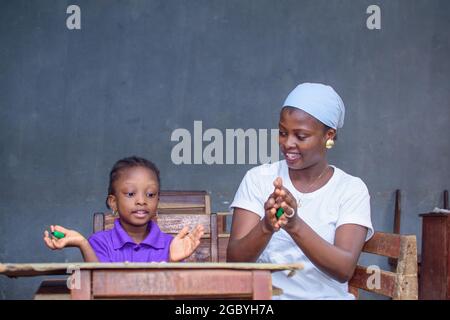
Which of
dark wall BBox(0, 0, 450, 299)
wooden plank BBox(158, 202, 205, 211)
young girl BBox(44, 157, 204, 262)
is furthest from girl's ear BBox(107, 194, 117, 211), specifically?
dark wall BBox(0, 0, 450, 299)

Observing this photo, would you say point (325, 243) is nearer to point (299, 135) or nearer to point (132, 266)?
point (299, 135)

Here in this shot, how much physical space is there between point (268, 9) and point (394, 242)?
14.7 feet

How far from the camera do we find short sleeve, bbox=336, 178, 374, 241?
9.88 ft

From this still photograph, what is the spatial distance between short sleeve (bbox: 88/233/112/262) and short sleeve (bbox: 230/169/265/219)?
0.58 metres

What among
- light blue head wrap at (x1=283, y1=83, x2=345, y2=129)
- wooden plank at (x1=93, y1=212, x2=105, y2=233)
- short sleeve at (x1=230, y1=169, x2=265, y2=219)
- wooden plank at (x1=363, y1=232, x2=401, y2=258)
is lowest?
wooden plank at (x1=363, y1=232, x2=401, y2=258)

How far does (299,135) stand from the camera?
A: 306 centimetres

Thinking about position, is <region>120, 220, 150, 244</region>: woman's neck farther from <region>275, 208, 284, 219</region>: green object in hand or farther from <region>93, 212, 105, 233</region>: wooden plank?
<region>275, 208, 284, 219</region>: green object in hand

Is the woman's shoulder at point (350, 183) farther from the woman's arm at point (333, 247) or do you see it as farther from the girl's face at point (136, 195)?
the girl's face at point (136, 195)

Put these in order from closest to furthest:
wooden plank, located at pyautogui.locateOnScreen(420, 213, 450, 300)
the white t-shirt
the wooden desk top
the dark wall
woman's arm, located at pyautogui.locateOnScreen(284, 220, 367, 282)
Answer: the wooden desk top → woman's arm, located at pyautogui.locateOnScreen(284, 220, 367, 282) → the white t-shirt → wooden plank, located at pyautogui.locateOnScreen(420, 213, 450, 300) → the dark wall

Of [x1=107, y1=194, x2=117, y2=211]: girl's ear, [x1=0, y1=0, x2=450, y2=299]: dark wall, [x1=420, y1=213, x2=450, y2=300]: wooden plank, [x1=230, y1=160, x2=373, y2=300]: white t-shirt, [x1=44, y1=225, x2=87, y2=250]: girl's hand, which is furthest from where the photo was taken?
[x1=0, y1=0, x2=450, y2=299]: dark wall

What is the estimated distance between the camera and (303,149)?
3074mm

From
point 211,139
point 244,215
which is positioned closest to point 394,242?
point 244,215

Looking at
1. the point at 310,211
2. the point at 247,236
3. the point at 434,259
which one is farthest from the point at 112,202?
the point at 434,259

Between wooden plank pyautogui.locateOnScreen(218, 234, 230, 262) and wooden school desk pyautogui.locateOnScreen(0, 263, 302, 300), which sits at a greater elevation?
Result: wooden school desk pyautogui.locateOnScreen(0, 263, 302, 300)
